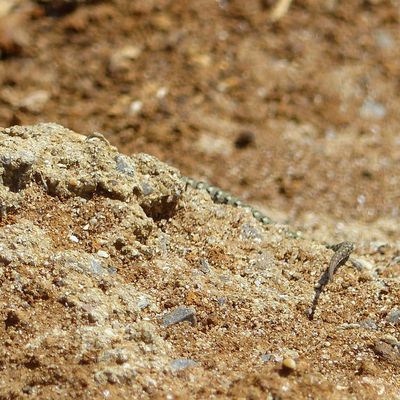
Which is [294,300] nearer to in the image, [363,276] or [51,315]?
[363,276]

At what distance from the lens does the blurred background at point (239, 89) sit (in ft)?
23.3

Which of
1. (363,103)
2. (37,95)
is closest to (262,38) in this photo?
(363,103)

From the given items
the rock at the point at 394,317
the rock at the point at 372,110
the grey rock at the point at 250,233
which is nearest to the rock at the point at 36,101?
the rock at the point at 372,110

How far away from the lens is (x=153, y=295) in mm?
3521

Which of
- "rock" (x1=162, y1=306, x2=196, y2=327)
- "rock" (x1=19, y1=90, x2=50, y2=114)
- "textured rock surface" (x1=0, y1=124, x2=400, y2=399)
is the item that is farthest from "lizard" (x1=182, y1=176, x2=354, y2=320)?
"rock" (x1=19, y1=90, x2=50, y2=114)

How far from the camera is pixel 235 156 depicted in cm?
727

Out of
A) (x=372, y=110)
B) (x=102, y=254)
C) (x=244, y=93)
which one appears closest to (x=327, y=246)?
(x=102, y=254)

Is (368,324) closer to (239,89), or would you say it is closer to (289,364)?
(289,364)

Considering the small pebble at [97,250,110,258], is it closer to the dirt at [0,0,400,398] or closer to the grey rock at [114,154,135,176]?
the grey rock at [114,154,135,176]

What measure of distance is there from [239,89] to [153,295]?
4.62 meters

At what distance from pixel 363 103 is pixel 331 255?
4.10 meters

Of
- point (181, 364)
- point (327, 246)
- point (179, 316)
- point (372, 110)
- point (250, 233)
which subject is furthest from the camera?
point (372, 110)

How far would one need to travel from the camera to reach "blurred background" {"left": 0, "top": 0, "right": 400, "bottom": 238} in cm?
709

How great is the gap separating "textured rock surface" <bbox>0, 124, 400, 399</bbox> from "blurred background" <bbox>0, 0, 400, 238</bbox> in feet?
7.88
